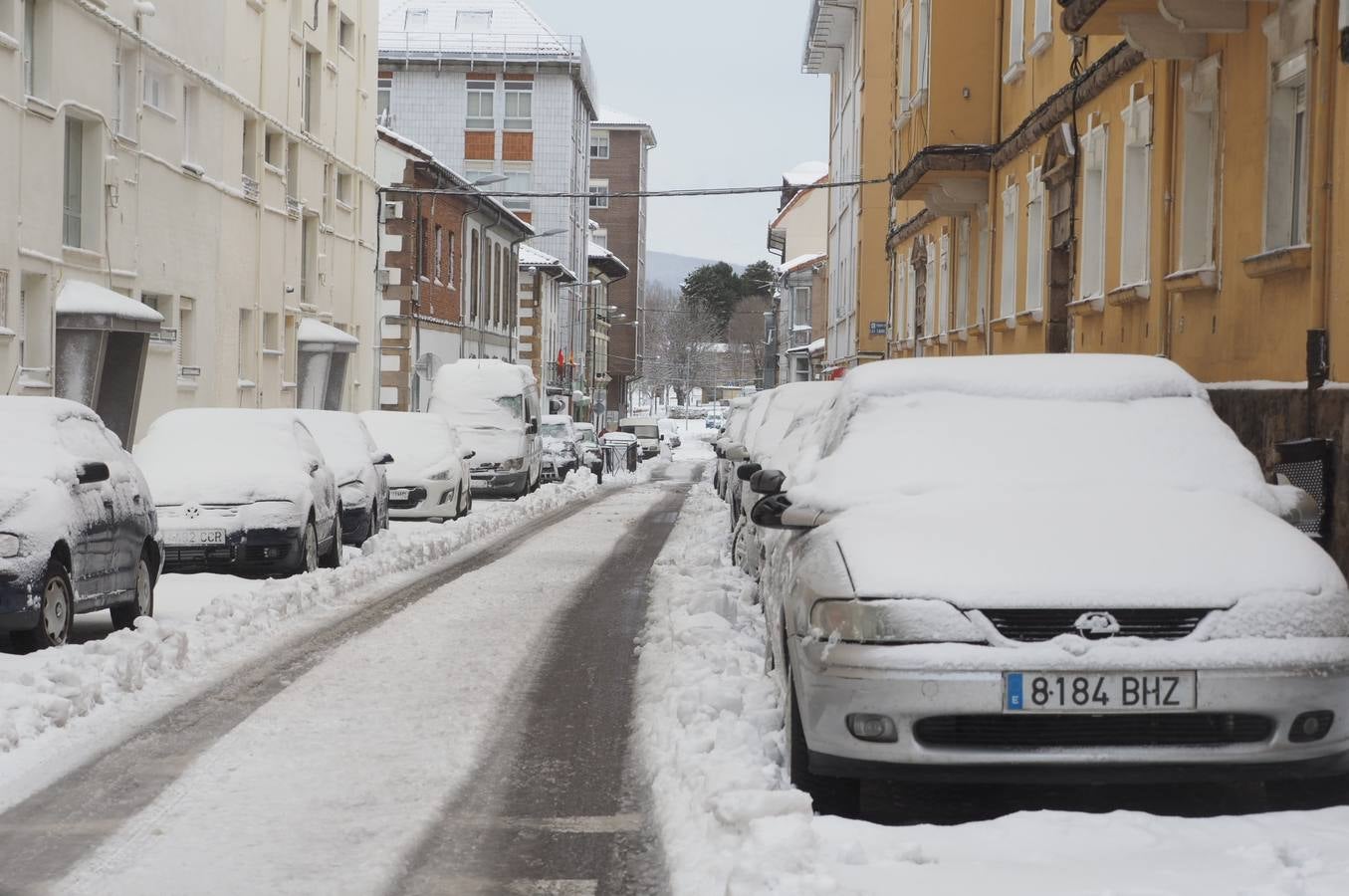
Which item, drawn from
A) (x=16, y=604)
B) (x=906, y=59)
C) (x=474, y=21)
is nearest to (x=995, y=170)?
(x=906, y=59)

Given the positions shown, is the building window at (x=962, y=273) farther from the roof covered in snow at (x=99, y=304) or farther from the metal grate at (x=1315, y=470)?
the metal grate at (x=1315, y=470)

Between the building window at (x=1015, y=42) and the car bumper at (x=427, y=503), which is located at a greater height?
the building window at (x=1015, y=42)

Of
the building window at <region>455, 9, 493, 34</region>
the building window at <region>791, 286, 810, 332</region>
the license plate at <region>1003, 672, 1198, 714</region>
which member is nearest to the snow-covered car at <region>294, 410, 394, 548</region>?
the license plate at <region>1003, 672, 1198, 714</region>

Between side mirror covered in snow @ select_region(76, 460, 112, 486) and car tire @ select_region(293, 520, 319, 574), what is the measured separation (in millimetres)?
4178

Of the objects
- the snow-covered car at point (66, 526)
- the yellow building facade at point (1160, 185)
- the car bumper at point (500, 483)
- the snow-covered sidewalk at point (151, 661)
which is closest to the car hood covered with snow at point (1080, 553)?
the snow-covered sidewalk at point (151, 661)

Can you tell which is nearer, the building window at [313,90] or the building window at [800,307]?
the building window at [313,90]

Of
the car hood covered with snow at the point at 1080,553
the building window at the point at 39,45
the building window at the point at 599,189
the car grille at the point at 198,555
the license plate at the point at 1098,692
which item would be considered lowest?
the car grille at the point at 198,555

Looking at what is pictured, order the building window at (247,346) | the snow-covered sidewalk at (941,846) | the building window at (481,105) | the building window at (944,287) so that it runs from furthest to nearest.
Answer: the building window at (481,105) < the building window at (247,346) < the building window at (944,287) < the snow-covered sidewalk at (941,846)

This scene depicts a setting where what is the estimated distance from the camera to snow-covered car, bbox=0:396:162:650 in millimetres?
9984

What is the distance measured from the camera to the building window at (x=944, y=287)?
93.9 feet

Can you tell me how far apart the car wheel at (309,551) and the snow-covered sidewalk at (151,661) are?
185 mm

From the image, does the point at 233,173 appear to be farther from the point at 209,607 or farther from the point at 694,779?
the point at 694,779

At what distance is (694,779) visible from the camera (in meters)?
6.62

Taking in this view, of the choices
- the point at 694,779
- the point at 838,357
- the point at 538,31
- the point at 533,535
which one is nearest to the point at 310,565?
the point at 533,535
